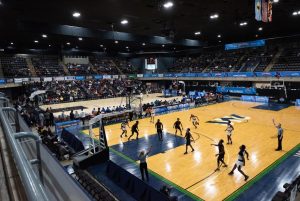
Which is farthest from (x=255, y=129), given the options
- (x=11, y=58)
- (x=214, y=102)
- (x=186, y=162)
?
(x=11, y=58)

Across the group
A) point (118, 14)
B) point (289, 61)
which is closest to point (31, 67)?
point (118, 14)

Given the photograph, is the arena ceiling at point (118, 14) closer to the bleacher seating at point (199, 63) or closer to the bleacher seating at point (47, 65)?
the bleacher seating at point (47, 65)

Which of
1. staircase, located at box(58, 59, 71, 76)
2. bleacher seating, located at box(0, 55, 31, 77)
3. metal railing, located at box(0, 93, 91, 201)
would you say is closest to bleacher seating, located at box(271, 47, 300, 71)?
metal railing, located at box(0, 93, 91, 201)

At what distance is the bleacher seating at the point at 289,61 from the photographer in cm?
3175

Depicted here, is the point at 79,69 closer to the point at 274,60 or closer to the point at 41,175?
the point at 274,60

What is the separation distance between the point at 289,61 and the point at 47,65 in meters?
42.2

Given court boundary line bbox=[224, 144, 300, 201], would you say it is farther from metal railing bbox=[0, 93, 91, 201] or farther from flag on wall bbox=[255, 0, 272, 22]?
metal railing bbox=[0, 93, 91, 201]

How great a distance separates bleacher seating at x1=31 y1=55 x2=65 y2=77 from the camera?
41.3 meters

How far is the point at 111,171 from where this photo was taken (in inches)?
401

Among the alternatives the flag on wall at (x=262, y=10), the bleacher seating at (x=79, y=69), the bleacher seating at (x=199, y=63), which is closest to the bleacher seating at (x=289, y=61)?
the bleacher seating at (x=199, y=63)

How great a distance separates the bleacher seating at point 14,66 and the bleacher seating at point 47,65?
6.00ft

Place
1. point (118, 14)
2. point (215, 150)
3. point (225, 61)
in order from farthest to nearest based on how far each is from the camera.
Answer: point (225, 61) → point (118, 14) → point (215, 150)

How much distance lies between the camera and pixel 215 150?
13.3 m

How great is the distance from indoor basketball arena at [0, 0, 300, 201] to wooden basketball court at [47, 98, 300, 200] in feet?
0.22
